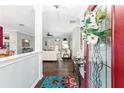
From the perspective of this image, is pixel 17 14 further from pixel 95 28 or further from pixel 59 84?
pixel 95 28

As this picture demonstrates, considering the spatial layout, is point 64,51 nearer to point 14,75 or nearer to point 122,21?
point 14,75

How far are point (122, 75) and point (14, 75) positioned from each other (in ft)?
5.99

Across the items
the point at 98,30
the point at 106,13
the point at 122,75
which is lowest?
the point at 122,75

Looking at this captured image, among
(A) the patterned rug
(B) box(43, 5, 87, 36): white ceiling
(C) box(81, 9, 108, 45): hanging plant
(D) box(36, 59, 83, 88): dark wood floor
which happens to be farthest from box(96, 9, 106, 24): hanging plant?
(D) box(36, 59, 83, 88): dark wood floor

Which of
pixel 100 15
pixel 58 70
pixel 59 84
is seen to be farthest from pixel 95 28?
pixel 58 70

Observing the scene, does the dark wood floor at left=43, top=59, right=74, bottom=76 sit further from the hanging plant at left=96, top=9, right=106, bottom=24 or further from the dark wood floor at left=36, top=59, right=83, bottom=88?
the hanging plant at left=96, top=9, right=106, bottom=24

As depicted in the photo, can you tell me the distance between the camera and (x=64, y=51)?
14.8 meters

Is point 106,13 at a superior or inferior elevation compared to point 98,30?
superior

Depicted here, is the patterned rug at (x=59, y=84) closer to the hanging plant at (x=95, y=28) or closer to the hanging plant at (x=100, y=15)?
the hanging plant at (x=95, y=28)

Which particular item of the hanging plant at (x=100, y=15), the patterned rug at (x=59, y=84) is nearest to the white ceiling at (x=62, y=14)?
the hanging plant at (x=100, y=15)

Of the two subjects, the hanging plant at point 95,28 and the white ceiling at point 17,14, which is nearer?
the hanging plant at point 95,28

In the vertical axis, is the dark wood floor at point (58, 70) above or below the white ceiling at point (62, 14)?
below

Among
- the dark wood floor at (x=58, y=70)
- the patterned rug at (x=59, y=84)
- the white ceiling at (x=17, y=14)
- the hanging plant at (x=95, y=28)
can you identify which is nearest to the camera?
the hanging plant at (x=95, y=28)
